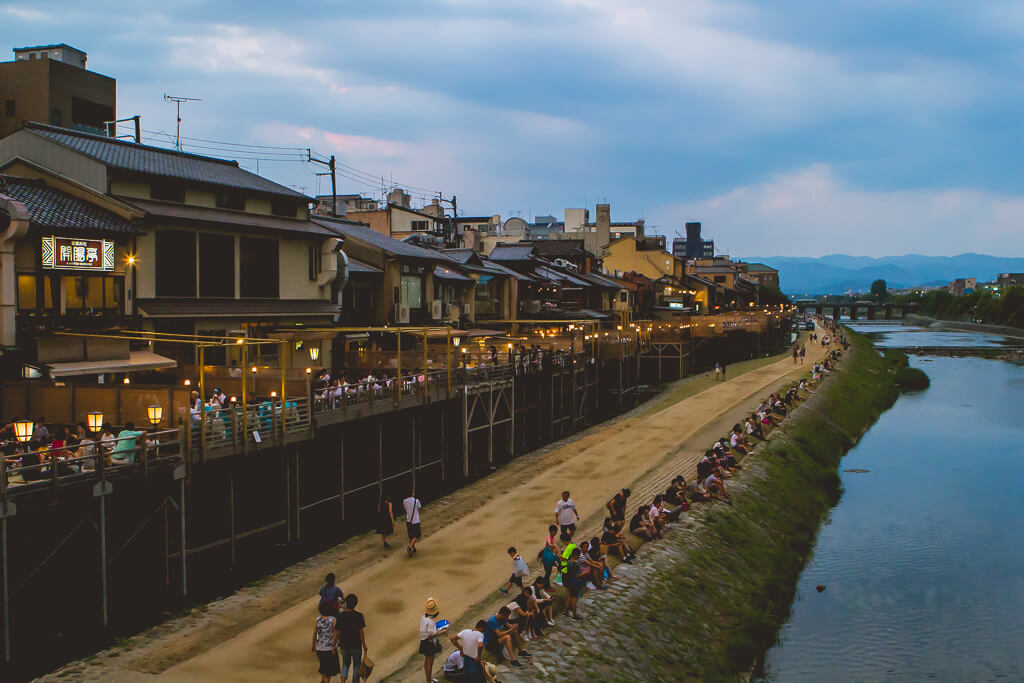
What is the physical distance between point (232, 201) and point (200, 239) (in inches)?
107

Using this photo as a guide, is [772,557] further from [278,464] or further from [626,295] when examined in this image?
[626,295]

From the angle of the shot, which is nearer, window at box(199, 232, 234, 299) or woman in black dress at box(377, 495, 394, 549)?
woman in black dress at box(377, 495, 394, 549)

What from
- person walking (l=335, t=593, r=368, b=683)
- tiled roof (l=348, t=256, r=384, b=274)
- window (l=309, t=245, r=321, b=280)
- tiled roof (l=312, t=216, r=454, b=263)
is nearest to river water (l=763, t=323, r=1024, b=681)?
person walking (l=335, t=593, r=368, b=683)

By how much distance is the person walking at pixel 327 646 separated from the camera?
13.9m

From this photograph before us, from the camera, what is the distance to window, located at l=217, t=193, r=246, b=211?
29.2 metres

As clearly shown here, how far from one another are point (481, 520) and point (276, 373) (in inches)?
313

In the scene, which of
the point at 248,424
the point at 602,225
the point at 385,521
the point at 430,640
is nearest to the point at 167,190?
the point at 248,424

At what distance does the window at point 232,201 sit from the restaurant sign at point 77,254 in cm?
593

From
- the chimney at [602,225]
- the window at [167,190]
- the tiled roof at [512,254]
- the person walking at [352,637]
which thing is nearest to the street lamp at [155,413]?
the person walking at [352,637]

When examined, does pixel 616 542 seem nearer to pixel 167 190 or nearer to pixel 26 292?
pixel 26 292

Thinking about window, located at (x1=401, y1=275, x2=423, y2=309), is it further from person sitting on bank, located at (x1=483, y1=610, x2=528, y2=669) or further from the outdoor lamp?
person sitting on bank, located at (x1=483, y1=610, x2=528, y2=669)

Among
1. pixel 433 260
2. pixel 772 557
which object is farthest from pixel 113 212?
pixel 772 557

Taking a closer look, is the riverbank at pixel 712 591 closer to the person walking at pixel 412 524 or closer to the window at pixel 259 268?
the person walking at pixel 412 524

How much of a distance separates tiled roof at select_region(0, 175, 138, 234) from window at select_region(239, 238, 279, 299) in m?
5.03
